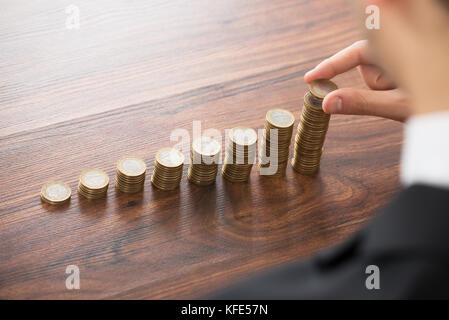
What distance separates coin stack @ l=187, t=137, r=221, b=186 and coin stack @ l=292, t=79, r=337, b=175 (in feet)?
0.71

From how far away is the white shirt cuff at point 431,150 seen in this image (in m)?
0.78

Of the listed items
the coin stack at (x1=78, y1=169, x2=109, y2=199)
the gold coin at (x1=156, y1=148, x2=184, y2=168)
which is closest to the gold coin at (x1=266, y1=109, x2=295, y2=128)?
the gold coin at (x1=156, y1=148, x2=184, y2=168)

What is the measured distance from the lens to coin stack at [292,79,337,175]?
1.84 metres

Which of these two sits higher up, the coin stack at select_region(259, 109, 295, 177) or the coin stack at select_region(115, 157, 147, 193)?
the coin stack at select_region(259, 109, 295, 177)

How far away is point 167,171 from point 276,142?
→ 0.29 m

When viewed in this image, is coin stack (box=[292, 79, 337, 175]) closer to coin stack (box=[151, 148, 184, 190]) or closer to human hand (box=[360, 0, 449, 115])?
coin stack (box=[151, 148, 184, 190])

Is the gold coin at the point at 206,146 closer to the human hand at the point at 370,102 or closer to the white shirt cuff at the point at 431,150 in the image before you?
the human hand at the point at 370,102

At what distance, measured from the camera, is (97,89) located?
2.04m

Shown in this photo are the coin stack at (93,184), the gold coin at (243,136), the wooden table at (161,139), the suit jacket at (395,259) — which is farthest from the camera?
the gold coin at (243,136)

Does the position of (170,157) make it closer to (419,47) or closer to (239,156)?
(239,156)

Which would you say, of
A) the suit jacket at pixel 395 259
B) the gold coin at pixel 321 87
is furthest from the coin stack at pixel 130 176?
the suit jacket at pixel 395 259

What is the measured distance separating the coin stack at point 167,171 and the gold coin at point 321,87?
0.38m

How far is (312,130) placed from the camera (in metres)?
1.86
